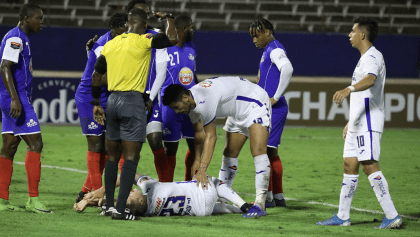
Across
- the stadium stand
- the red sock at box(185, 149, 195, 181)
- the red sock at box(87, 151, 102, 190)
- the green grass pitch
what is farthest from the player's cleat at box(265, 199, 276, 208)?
the stadium stand

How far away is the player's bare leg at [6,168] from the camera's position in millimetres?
5871

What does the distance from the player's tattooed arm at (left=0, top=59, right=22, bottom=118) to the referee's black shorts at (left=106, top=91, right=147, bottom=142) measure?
986mm

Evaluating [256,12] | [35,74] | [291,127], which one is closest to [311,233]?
[291,127]

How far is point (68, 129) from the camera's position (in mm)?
15828

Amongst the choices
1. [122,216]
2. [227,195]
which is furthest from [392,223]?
[122,216]

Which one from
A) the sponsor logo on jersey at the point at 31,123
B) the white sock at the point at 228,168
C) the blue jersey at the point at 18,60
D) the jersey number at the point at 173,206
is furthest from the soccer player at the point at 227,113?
the blue jersey at the point at 18,60

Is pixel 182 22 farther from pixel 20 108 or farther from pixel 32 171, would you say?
pixel 32 171

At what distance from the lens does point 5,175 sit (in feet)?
19.4

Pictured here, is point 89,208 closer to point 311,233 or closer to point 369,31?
point 311,233

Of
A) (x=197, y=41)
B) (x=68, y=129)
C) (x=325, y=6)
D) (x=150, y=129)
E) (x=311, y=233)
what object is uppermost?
(x=325, y=6)

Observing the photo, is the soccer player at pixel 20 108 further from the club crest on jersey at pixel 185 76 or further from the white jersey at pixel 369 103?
the white jersey at pixel 369 103

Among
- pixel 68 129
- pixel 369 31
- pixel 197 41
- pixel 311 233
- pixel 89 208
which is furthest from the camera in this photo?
pixel 197 41

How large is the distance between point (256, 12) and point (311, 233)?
49.5 feet

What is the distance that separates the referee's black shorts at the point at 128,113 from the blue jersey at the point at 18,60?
44.1 inches
